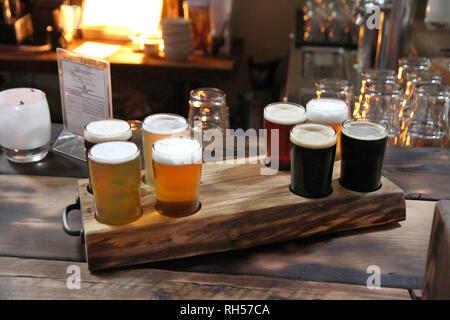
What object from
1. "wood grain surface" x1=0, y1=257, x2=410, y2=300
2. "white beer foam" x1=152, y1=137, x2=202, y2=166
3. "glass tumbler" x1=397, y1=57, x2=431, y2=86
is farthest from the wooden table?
"glass tumbler" x1=397, y1=57, x2=431, y2=86

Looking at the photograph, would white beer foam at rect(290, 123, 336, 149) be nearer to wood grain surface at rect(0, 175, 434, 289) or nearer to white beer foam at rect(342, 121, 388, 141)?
white beer foam at rect(342, 121, 388, 141)

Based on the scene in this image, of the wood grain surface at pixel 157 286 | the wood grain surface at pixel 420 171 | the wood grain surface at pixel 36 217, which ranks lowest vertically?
the wood grain surface at pixel 157 286

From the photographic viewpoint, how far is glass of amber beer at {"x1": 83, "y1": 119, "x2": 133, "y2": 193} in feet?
3.78

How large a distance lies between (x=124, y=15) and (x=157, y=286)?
3.11 m

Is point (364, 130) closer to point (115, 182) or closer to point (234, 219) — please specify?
point (234, 219)

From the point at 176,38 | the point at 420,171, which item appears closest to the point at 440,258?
the point at 420,171

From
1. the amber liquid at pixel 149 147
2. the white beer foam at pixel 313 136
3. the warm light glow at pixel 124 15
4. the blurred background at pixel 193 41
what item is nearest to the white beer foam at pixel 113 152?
the amber liquid at pixel 149 147

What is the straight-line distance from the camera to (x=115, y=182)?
39.7 inches

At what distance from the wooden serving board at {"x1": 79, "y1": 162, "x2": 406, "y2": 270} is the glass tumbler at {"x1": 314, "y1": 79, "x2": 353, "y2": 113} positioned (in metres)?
0.38

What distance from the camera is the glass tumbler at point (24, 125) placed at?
4.53 ft

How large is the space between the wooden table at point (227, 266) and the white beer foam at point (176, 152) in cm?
21

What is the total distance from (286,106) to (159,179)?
0.44 meters
